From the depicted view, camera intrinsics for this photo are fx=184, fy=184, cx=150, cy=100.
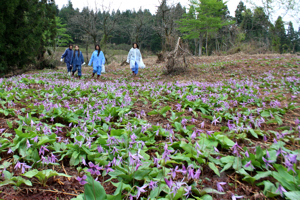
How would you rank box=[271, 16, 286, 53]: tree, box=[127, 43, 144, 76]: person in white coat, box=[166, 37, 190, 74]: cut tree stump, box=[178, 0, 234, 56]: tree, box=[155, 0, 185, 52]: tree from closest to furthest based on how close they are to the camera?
1. box=[166, 37, 190, 74]: cut tree stump
2. box=[127, 43, 144, 76]: person in white coat
3. box=[155, 0, 185, 52]: tree
4. box=[271, 16, 286, 53]: tree
5. box=[178, 0, 234, 56]: tree

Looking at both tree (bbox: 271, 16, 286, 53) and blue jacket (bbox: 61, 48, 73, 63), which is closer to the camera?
blue jacket (bbox: 61, 48, 73, 63)

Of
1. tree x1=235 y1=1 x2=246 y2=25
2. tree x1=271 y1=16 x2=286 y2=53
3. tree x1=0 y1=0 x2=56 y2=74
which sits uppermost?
tree x1=235 y1=1 x2=246 y2=25

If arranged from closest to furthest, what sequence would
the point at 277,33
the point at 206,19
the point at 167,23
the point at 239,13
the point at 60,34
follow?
the point at 167,23
the point at 206,19
the point at 277,33
the point at 60,34
the point at 239,13

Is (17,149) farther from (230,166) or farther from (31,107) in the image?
(230,166)

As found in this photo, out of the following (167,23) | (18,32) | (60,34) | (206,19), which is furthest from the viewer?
(60,34)

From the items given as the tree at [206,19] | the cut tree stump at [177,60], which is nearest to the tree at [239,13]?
the tree at [206,19]

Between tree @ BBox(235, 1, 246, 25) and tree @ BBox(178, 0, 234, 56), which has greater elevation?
tree @ BBox(235, 1, 246, 25)

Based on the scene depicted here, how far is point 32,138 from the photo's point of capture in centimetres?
172

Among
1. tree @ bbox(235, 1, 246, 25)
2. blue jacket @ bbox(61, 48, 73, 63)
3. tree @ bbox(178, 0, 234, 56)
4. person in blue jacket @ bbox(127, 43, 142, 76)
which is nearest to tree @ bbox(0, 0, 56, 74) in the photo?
blue jacket @ bbox(61, 48, 73, 63)

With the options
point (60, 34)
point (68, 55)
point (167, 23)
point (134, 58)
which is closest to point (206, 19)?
point (167, 23)

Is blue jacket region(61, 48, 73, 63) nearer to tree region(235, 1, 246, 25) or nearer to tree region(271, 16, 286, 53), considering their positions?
tree region(271, 16, 286, 53)

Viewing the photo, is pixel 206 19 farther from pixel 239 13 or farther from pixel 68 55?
pixel 68 55

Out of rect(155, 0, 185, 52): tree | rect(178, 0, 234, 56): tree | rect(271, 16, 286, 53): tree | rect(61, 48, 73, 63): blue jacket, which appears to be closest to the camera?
rect(61, 48, 73, 63): blue jacket

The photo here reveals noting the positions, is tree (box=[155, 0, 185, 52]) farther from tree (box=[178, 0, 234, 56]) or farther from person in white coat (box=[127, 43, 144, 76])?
tree (box=[178, 0, 234, 56])
